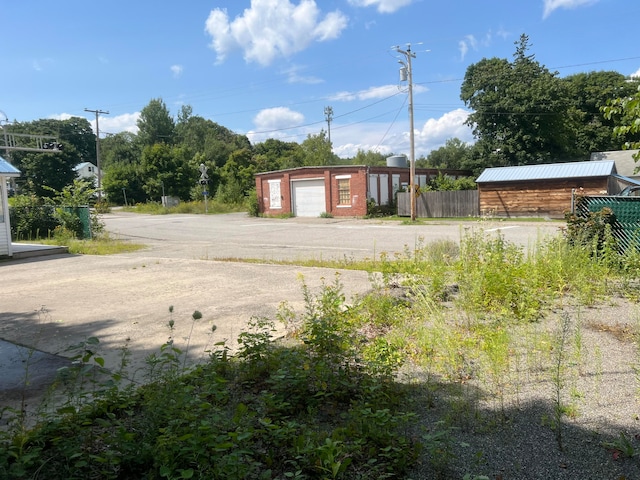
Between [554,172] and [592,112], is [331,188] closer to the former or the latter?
[554,172]

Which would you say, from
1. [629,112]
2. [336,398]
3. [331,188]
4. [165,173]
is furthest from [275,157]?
[336,398]

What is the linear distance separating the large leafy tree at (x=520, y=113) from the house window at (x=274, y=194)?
19.1 m

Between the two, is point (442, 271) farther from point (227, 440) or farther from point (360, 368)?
point (227, 440)

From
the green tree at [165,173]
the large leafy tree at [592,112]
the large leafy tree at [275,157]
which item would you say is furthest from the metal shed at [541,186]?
the green tree at [165,173]

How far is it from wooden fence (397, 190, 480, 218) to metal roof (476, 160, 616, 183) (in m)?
1.62

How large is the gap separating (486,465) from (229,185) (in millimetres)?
47692

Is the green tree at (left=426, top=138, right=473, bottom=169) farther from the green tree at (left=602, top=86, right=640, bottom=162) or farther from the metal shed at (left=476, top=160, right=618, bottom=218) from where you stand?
the green tree at (left=602, top=86, right=640, bottom=162)

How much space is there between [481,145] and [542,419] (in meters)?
42.2

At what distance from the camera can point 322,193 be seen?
34594 millimetres

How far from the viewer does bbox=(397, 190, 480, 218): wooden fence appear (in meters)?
30.0

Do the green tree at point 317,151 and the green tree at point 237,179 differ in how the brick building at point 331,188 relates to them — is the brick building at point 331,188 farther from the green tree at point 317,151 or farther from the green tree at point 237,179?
the green tree at point 317,151

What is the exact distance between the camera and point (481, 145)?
1667 inches

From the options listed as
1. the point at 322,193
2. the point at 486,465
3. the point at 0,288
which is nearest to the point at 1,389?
the point at 486,465

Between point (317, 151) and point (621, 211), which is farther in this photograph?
point (317, 151)
